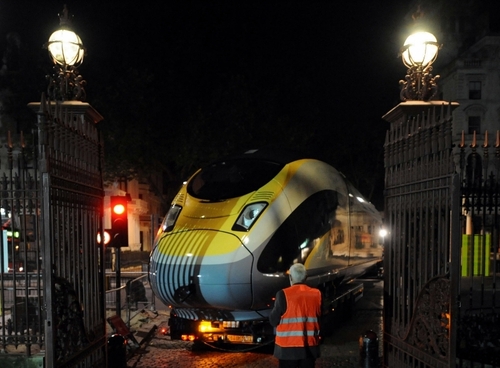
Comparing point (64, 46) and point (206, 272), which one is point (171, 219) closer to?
point (206, 272)

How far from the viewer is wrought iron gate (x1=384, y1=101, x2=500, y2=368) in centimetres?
496

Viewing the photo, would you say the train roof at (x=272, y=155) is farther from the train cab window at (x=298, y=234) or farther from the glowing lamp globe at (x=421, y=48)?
the glowing lamp globe at (x=421, y=48)

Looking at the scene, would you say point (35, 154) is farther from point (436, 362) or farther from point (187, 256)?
point (436, 362)

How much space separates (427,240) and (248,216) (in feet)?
10.6

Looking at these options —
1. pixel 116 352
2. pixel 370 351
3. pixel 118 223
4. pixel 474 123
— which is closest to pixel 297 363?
pixel 370 351

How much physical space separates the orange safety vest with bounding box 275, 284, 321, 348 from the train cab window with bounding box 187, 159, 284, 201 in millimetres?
3378

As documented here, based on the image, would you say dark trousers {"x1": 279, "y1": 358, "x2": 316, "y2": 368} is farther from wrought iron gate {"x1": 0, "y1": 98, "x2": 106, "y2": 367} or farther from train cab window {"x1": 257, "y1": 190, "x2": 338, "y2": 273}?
train cab window {"x1": 257, "y1": 190, "x2": 338, "y2": 273}

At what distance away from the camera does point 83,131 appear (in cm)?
603

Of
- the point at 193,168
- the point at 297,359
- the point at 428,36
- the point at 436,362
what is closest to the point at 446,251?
the point at 436,362

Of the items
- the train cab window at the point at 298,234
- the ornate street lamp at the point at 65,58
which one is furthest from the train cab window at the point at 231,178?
the ornate street lamp at the point at 65,58

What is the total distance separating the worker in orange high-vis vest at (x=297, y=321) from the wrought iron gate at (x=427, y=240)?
3.88 feet

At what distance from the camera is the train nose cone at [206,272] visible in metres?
7.58

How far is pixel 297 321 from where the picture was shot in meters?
5.18

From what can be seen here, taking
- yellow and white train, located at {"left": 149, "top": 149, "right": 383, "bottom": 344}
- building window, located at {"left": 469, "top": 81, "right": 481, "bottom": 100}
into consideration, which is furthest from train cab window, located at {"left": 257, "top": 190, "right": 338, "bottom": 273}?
building window, located at {"left": 469, "top": 81, "right": 481, "bottom": 100}
